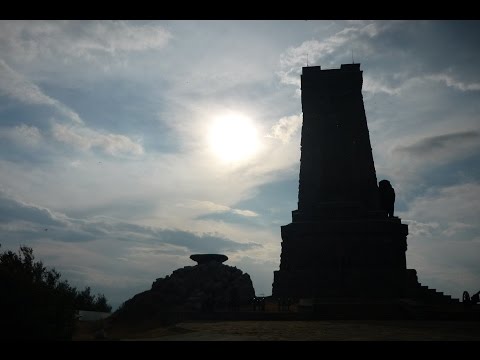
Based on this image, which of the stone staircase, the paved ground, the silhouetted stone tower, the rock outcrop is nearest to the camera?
the paved ground

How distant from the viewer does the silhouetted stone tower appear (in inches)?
1230

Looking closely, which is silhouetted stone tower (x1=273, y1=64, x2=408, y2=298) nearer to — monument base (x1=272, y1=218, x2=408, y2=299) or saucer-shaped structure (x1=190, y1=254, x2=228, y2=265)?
monument base (x1=272, y1=218, x2=408, y2=299)

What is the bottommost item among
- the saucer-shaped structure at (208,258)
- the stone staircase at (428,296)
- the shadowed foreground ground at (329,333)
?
the shadowed foreground ground at (329,333)

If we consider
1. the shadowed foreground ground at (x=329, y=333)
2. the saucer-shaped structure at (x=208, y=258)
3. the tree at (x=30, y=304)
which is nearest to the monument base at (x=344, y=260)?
the saucer-shaped structure at (x=208, y=258)

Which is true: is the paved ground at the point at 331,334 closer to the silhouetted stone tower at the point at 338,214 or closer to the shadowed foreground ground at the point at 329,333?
the shadowed foreground ground at the point at 329,333

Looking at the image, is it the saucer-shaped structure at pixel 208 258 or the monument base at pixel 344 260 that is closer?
the monument base at pixel 344 260

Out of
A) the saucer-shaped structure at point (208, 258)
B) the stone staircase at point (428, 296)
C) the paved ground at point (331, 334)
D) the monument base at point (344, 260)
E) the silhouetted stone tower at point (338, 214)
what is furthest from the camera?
the saucer-shaped structure at point (208, 258)

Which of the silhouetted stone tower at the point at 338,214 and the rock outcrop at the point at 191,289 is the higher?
the silhouetted stone tower at the point at 338,214

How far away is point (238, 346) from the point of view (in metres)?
→ 2.40

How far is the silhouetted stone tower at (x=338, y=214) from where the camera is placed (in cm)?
3125

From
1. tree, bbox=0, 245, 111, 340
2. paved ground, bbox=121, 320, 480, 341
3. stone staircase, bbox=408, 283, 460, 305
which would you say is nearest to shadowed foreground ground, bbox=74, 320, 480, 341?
paved ground, bbox=121, 320, 480, 341
